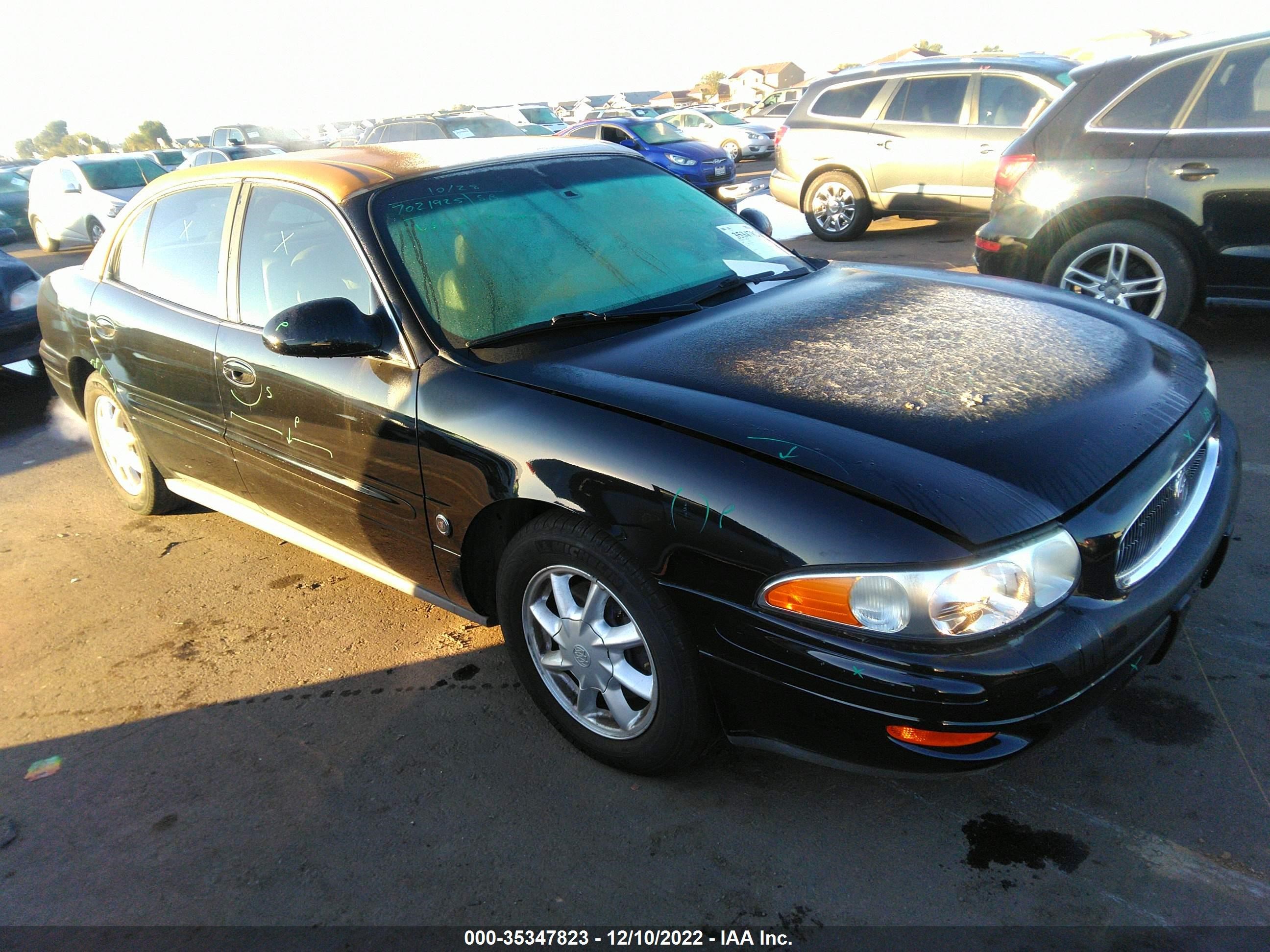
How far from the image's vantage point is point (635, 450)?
2.28m

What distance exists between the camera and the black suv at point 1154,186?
4906 mm

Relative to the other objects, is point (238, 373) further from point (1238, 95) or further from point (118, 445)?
point (1238, 95)

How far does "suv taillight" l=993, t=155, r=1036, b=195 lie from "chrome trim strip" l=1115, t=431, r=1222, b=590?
3.45 meters

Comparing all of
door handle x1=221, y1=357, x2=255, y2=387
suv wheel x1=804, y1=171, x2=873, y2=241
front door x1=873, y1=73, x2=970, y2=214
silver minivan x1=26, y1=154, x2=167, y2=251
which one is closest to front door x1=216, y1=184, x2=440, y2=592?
door handle x1=221, y1=357, x2=255, y2=387

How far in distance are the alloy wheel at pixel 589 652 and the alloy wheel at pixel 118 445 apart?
103 inches

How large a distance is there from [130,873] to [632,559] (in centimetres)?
155

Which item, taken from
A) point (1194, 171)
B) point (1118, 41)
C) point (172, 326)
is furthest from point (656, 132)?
point (1118, 41)

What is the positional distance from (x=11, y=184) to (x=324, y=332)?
874 inches

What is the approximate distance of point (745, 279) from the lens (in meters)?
3.32

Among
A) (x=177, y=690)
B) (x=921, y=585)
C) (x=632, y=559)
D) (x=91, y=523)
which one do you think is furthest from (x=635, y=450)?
(x=91, y=523)

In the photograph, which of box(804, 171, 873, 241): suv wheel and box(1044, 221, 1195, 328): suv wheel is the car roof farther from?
box(804, 171, 873, 241): suv wheel

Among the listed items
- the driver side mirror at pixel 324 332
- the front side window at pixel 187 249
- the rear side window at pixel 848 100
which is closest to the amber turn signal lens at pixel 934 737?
the driver side mirror at pixel 324 332

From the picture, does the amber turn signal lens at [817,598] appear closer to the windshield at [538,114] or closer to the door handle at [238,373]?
the door handle at [238,373]

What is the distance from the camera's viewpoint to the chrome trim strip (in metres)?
2.20
